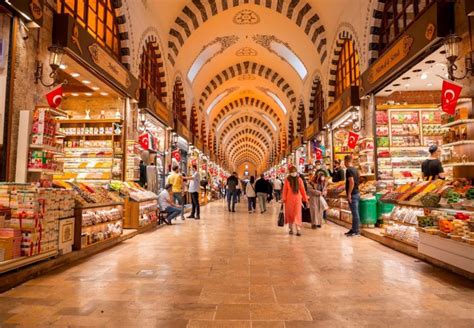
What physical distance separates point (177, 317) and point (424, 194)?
11.6ft

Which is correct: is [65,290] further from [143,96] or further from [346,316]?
[143,96]

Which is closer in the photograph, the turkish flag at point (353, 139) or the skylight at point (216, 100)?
the turkish flag at point (353, 139)

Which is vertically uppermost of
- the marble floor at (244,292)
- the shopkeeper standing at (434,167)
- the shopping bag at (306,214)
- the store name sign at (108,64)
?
the store name sign at (108,64)

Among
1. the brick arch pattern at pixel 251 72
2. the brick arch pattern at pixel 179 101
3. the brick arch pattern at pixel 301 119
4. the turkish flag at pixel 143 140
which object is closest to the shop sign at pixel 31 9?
the turkish flag at pixel 143 140

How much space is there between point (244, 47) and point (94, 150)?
1005cm

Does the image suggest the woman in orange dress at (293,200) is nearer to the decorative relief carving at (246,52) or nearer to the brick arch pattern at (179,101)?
the brick arch pattern at (179,101)

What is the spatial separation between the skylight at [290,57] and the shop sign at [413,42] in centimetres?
785

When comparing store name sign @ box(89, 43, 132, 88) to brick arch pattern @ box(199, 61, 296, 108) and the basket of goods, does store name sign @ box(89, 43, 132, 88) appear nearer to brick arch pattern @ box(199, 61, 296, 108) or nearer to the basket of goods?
the basket of goods

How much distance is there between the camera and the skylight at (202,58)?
14.7 metres

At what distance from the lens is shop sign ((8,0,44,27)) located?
3873 millimetres

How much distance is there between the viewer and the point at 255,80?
2089cm

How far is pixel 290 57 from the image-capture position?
15.3m

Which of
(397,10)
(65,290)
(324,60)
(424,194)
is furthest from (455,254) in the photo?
(324,60)

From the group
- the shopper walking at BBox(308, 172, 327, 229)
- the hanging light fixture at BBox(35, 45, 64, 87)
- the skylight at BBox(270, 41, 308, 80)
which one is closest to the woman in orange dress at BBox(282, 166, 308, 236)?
the shopper walking at BBox(308, 172, 327, 229)
